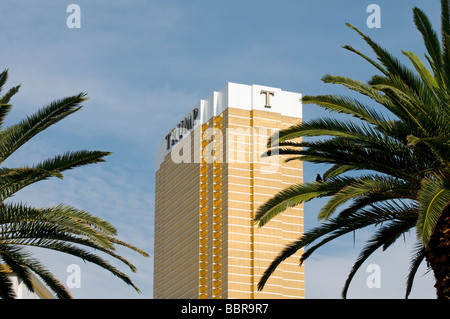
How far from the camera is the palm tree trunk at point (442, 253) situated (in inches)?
773

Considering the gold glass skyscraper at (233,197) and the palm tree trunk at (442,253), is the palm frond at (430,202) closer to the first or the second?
the palm tree trunk at (442,253)

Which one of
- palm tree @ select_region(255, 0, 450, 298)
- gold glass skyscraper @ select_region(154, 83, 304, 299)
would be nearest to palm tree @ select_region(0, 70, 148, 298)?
palm tree @ select_region(255, 0, 450, 298)

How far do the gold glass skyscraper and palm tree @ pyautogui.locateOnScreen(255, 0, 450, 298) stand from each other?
116 meters

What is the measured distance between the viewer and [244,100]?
14562cm

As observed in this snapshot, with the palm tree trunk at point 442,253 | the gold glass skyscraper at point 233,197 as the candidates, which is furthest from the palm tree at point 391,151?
the gold glass skyscraper at point 233,197

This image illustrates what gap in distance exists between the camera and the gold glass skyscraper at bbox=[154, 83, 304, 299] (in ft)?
459

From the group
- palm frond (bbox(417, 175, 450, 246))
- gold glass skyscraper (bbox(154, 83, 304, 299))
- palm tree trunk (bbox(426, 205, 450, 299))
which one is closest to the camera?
palm frond (bbox(417, 175, 450, 246))

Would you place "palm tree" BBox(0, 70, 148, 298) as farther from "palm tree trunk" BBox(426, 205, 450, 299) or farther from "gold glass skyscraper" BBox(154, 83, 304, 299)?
"gold glass skyscraper" BBox(154, 83, 304, 299)

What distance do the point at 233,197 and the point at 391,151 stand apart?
122809 mm

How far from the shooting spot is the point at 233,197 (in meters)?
143

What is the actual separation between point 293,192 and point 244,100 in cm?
12466

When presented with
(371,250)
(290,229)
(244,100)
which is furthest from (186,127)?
(371,250)

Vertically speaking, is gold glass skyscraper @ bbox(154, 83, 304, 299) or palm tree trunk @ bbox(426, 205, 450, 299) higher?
gold glass skyscraper @ bbox(154, 83, 304, 299)
